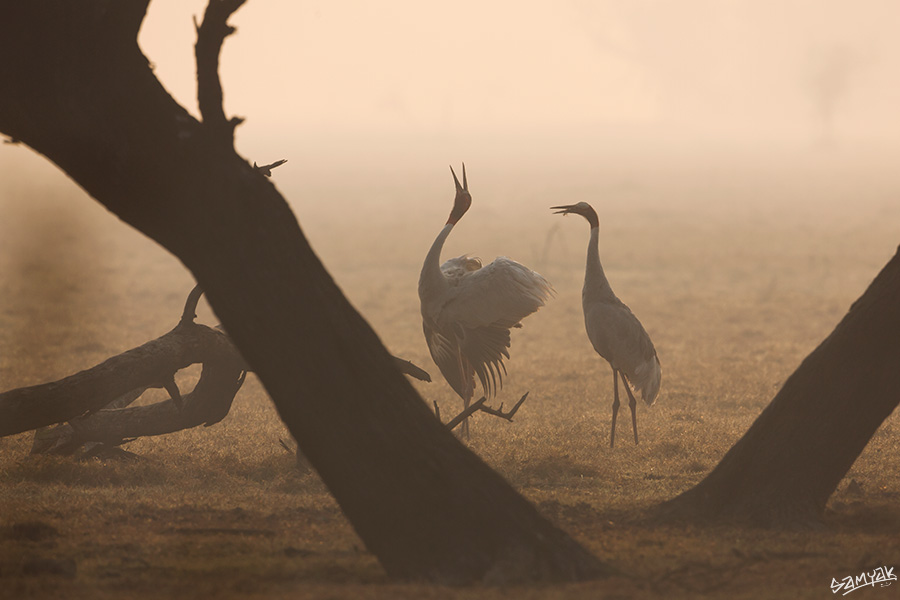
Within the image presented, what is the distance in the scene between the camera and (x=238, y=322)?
527 centimetres

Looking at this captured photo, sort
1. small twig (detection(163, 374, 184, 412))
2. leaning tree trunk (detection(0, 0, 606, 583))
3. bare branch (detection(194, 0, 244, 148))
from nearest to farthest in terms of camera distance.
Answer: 1. bare branch (detection(194, 0, 244, 148))
2. leaning tree trunk (detection(0, 0, 606, 583))
3. small twig (detection(163, 374, 184, 412))

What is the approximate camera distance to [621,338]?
30.7ft

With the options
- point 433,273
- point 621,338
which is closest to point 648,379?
point 621,338

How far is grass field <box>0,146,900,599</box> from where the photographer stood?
17.4 ft

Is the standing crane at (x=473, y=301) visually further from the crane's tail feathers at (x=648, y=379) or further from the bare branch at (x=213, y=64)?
the bare branch at (x=213, y=64)

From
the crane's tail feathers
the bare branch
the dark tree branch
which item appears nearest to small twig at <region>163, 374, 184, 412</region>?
the dark tree branch

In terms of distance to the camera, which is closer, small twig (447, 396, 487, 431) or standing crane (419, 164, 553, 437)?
small twig (447, 396, 487, 431)

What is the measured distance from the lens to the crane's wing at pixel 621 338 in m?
9.31

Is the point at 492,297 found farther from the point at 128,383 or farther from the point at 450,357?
the point at 128,383

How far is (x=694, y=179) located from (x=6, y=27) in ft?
Result: 197

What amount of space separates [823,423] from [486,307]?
12.7ft

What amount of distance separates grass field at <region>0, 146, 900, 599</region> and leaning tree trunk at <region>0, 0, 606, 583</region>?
0.36 m

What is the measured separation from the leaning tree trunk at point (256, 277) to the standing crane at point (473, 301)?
3900 millimetres

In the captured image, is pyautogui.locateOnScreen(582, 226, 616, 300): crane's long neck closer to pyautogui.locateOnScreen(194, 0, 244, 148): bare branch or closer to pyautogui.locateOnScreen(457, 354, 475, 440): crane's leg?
pyautogui.locateOnScreen(457, 354, 475, 440): crane's leg
